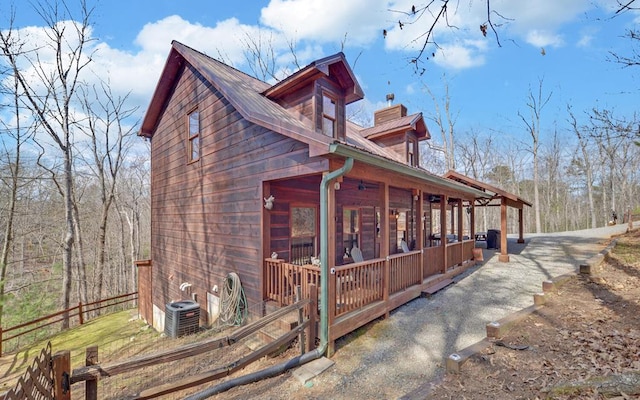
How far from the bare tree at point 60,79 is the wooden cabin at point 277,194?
5.43m

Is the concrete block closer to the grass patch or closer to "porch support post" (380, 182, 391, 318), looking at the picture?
"porch support post" (380, 182, 391, 318)

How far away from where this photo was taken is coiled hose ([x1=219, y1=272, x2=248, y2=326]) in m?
6.69

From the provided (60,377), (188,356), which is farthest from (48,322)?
(188,356)

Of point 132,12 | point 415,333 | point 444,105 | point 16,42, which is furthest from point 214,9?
point 444,105

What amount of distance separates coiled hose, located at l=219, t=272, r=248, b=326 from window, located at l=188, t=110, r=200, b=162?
160 inches

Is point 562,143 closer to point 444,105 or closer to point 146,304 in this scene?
point 444,105

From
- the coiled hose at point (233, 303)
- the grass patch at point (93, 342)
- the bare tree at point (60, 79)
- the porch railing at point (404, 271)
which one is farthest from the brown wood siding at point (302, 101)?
the bare tree at point (60, 79)

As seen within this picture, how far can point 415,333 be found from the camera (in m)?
5.74

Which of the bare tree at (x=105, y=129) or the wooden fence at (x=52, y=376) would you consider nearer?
the wooden fence at (x=52, y=376)

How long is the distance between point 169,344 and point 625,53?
13357 millimetres

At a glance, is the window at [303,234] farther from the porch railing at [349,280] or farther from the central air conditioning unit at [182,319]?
the central air conditioning unit at [182,319]

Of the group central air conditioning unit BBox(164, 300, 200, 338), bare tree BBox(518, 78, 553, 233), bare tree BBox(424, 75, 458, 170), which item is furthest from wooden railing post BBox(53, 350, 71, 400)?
bare tree BBox(518, 78, 553, 233)

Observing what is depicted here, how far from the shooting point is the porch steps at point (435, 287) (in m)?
7.74

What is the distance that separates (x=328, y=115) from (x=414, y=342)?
5.60 meters
